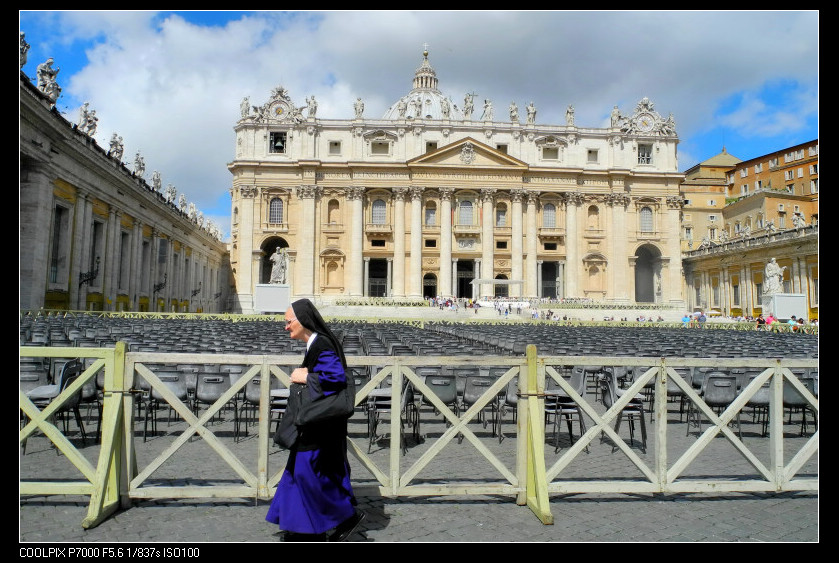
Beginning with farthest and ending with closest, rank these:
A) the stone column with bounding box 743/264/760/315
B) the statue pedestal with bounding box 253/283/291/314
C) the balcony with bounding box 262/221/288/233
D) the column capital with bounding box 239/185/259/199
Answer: the balcony with bounding box 262/221/288/233 → the column capital with bounding box 239/185/259/199 → the stone column with bounding box 743/264/760/315 → the statue pedestal with bounding box 253/283/291/314

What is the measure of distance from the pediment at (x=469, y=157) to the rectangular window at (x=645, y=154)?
47.7ft

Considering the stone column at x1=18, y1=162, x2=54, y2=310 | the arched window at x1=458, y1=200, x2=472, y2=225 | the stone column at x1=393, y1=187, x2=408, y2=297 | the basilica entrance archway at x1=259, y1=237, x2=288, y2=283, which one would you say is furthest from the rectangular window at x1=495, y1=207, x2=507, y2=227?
the stone column at x1=18, y1=162, x2=54, y2=310

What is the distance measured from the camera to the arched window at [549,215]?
62.9 metres

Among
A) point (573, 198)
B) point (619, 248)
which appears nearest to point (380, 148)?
point (573, 198)

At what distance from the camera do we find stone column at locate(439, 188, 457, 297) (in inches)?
2359

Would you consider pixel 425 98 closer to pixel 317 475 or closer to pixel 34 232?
pixel 34 232

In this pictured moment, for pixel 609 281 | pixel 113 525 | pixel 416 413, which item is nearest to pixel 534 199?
pixel 609 281

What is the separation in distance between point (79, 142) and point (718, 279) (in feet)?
178

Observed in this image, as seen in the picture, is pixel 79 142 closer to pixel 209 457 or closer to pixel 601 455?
pixel 209 457

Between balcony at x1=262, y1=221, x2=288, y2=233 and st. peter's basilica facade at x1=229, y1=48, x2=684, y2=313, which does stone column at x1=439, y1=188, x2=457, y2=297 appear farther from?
balcony at x1=262, y1=221, x2=288, y2=233

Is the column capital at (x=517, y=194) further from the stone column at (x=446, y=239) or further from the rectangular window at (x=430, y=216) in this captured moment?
the rectangular window at (x=430, y=216)

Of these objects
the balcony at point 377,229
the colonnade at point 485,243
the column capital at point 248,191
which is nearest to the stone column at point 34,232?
the colonnade at point 485,243

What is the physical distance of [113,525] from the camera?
443cm

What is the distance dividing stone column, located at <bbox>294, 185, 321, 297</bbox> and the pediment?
1104 centimetres
